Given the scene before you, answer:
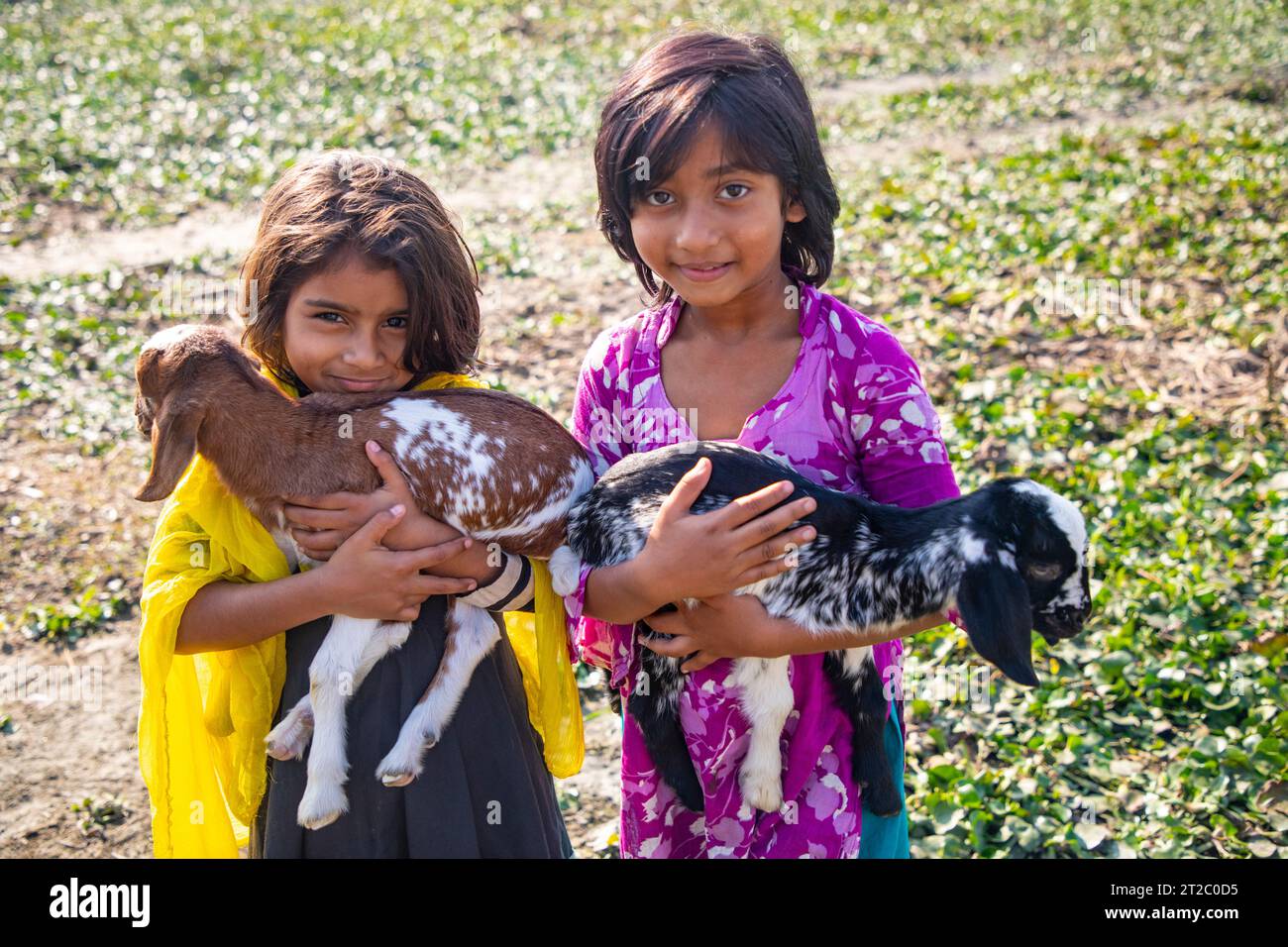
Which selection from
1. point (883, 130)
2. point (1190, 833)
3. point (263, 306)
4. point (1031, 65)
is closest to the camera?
point (263, 306)

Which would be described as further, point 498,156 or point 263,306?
point 498,156

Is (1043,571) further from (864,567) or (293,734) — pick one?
(293,734)

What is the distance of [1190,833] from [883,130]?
7.28m

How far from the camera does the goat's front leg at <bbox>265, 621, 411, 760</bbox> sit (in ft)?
7.84

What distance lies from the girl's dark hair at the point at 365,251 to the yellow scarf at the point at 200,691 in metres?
0.22

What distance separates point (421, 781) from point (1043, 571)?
4.75ft

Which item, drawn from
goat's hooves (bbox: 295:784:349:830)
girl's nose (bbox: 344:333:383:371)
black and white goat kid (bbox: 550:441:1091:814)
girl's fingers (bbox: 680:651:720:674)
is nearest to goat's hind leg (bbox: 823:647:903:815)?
black and white goat kid (bbox: 550:441:1091:814)

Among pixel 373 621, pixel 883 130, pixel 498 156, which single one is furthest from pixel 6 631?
pixel 883 130

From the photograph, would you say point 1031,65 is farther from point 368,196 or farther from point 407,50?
point 368,196

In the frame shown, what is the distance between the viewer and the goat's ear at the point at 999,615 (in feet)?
7.61

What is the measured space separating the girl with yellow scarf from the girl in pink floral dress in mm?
301

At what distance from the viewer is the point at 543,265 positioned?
7.55m

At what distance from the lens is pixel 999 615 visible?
235cm

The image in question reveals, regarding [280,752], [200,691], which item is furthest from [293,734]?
[200,691]
